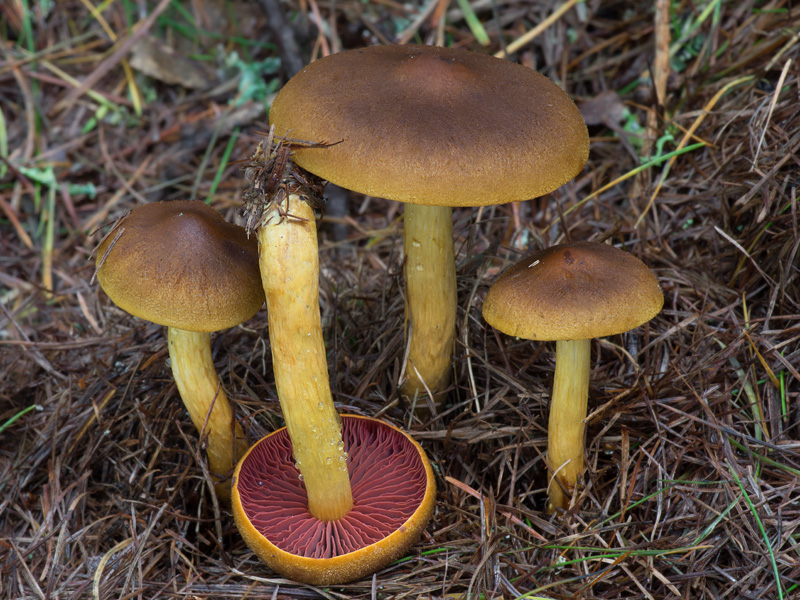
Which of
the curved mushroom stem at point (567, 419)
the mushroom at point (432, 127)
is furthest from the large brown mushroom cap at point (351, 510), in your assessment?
the mushroom at point (432, 127)

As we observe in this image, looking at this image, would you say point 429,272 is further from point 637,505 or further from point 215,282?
point 637,505

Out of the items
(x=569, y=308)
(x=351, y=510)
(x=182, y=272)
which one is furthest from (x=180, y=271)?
(x=569, y=308)

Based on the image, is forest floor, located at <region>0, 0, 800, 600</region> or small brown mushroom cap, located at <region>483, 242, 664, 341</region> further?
forest floor, located at <region>0, 0, 800, 600</region>

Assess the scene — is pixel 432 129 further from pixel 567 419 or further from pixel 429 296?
pixel 567 419

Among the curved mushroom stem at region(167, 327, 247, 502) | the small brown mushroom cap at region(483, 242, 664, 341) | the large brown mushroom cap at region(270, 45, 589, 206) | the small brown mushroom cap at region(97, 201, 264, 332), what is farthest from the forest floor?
the small brown mushroom cap at region(483, 242, 664, 341)

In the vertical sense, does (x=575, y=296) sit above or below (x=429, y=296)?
above

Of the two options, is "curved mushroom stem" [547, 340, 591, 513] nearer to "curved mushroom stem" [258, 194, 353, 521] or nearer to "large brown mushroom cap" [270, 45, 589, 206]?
"large brown mushroom cap" [270, 45, 589, 206]
